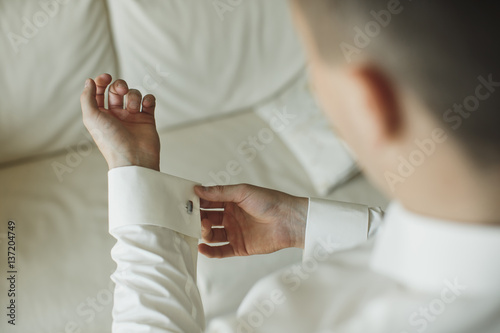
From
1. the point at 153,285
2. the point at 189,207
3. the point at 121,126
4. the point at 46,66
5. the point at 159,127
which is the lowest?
the point at 153,285

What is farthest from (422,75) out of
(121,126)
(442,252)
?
(121,126)

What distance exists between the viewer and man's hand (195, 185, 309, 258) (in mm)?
1022

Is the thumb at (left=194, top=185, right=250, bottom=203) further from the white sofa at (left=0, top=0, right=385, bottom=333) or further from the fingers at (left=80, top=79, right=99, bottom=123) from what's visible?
the white sofa at (left=0, top=0, right=385, bottom=333)

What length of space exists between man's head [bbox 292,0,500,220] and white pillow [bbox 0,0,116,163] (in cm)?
109

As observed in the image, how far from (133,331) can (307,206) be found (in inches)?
17.1

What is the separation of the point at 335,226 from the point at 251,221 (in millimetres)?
181

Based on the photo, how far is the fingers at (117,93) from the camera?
100 cm

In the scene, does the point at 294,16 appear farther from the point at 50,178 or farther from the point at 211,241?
the point at 50,178

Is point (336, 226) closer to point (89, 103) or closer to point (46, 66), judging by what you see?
point (89, 103)

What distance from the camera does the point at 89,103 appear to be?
0.96m

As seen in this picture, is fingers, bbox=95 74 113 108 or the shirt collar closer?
the shirt collar

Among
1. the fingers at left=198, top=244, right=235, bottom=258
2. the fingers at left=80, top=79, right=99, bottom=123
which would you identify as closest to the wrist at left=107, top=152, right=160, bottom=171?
the fingers at left=80, top=79, right=99, bottom=123

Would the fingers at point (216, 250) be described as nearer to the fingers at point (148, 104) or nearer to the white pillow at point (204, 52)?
the fingers at point (148, 104)

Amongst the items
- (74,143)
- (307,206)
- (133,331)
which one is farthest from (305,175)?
(133,331)
